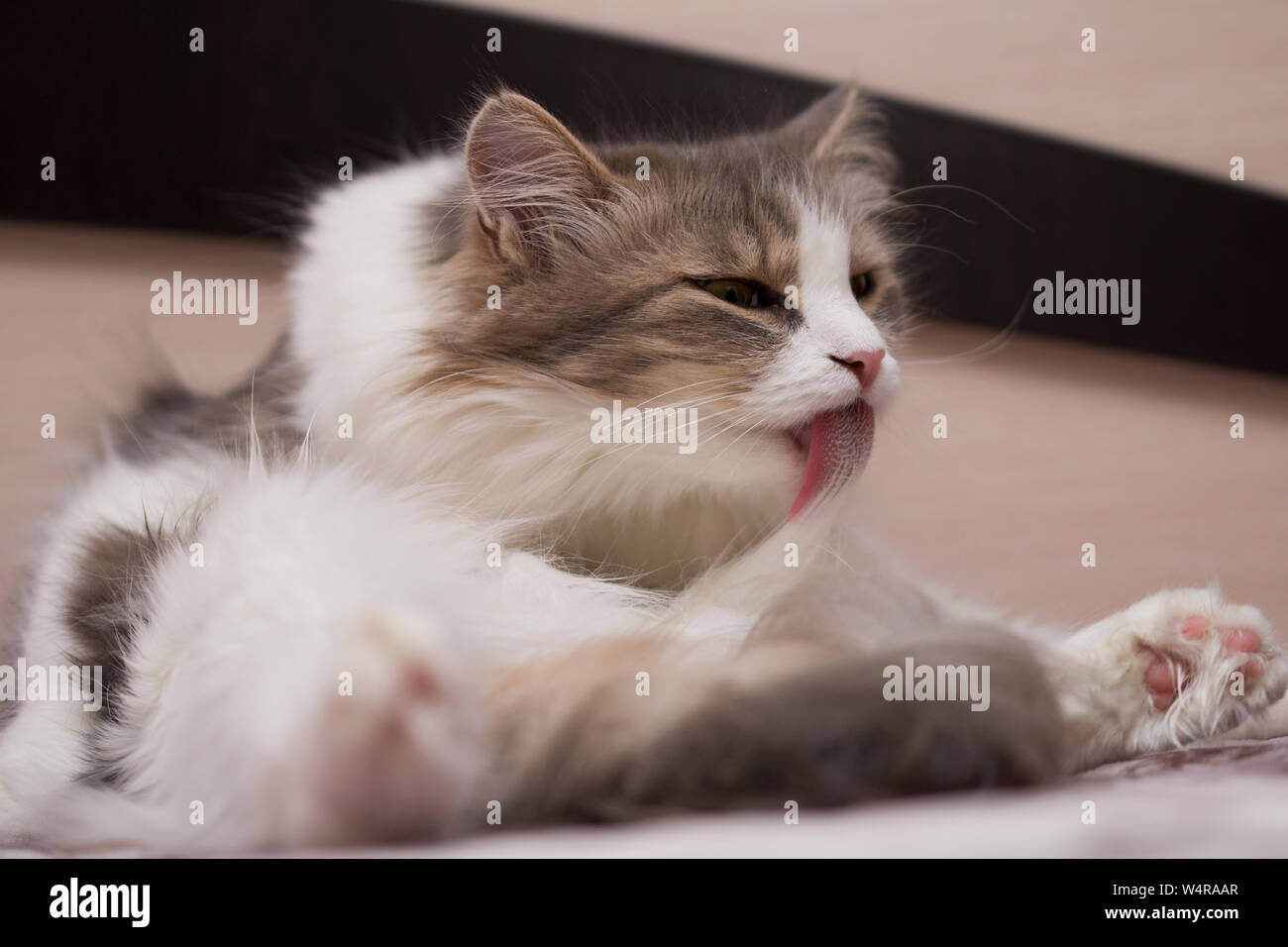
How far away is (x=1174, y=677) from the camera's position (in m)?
0.90

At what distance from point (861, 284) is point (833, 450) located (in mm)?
306

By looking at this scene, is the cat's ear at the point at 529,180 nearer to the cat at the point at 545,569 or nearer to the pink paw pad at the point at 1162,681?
the cat at the point at 545,569

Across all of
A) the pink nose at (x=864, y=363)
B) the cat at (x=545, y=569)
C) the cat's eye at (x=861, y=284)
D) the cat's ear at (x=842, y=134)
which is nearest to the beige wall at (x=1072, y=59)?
the cat's ear at (x=842, y=134)

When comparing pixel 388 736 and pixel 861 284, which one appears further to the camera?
pixel 861 284

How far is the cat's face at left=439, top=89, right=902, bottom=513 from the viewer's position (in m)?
0.97

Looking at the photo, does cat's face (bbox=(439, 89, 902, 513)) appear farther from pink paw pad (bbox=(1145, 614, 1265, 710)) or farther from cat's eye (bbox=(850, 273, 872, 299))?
pink paw pad (bbox=(1145, 614, 1265, 710))

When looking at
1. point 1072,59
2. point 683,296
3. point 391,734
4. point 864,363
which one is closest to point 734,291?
point 683,296

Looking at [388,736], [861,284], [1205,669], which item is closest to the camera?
[388,736]

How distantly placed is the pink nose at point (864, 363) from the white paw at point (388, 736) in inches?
21.9

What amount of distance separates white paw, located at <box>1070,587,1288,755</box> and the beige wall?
1254 millimetres

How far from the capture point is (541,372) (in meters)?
1.01

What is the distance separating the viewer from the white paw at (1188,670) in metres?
0.88

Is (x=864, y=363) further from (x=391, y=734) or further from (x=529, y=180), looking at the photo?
(x=391, y=734)
